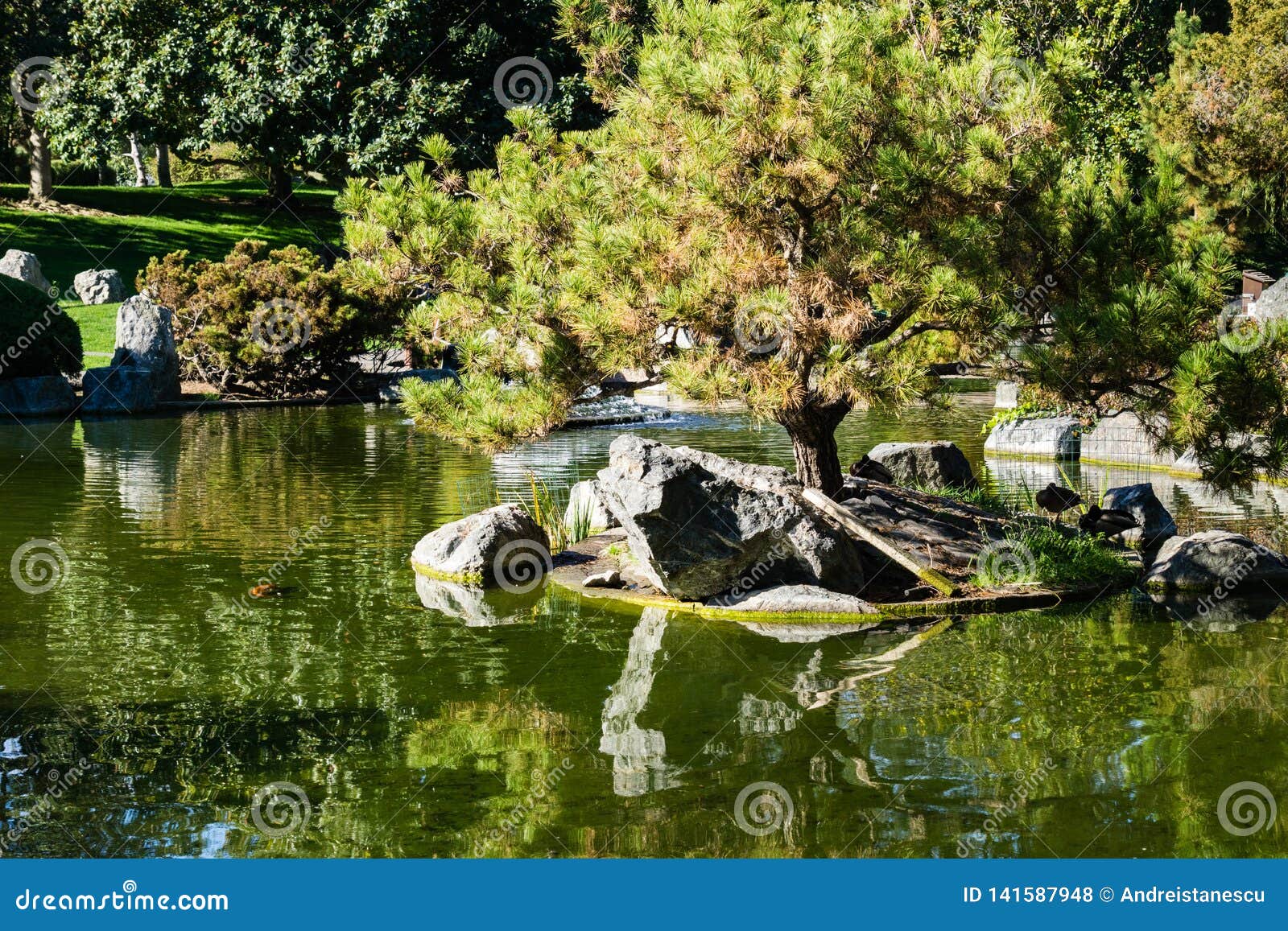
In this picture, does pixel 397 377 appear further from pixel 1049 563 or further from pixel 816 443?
pixel 1049 563

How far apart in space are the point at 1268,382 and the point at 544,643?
5073 mm

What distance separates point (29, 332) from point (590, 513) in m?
13.2

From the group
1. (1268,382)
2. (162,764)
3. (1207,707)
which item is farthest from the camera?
(1268,382)

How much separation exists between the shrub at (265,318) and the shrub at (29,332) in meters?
2.28

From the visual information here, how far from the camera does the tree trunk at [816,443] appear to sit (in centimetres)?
1069

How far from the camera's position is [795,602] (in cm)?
957

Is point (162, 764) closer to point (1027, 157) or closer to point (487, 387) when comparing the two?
point (487, 387)

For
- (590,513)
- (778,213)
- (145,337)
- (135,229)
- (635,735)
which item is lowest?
(635,735)

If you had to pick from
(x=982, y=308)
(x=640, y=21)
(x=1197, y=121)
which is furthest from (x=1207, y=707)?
(x=1197, y=121)

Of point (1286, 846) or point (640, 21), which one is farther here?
point (640, 21)

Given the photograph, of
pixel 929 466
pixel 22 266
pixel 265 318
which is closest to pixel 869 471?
pixel 929 466

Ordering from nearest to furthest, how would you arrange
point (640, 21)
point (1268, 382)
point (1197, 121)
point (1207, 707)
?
point (1207, 707) → point (1268, 382) → point (640, 21) → point (1197, 121)

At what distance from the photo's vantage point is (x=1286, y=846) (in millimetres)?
5582

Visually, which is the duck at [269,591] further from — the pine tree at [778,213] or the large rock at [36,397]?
the large rock at [36,397]
